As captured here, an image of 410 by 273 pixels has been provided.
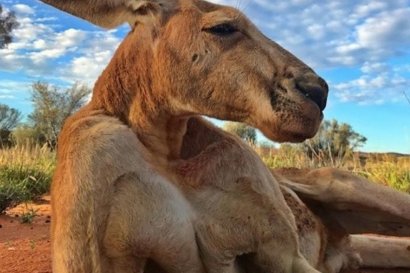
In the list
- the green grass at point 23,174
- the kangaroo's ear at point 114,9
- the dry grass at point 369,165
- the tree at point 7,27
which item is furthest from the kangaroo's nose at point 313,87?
the tree at point 7,27

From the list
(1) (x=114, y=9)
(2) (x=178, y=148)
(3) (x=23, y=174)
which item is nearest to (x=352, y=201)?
(2) (x=178, y=148)

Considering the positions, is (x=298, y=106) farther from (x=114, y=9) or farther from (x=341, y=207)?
(x=341, y=207)

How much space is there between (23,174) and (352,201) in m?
12.8

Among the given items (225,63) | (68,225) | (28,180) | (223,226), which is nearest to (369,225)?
(223,226)

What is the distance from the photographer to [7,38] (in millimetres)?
33031

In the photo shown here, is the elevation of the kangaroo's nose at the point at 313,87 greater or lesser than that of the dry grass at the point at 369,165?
greater

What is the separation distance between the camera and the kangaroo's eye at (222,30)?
3639 millimetres

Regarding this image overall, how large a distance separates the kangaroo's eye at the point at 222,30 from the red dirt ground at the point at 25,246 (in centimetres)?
315

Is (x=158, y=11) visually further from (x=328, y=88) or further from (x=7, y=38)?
(x=7, y=38)

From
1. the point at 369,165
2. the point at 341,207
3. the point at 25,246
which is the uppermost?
the point at 341,207

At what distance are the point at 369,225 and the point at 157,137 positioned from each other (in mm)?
2531

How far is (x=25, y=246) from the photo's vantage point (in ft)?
26.2

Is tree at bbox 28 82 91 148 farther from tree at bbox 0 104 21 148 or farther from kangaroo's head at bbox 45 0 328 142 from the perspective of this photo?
kangaroo's head at bbox 45 0 328 142

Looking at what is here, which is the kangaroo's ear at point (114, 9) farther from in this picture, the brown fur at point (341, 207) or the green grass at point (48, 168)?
the green grass at point (48, 168)
